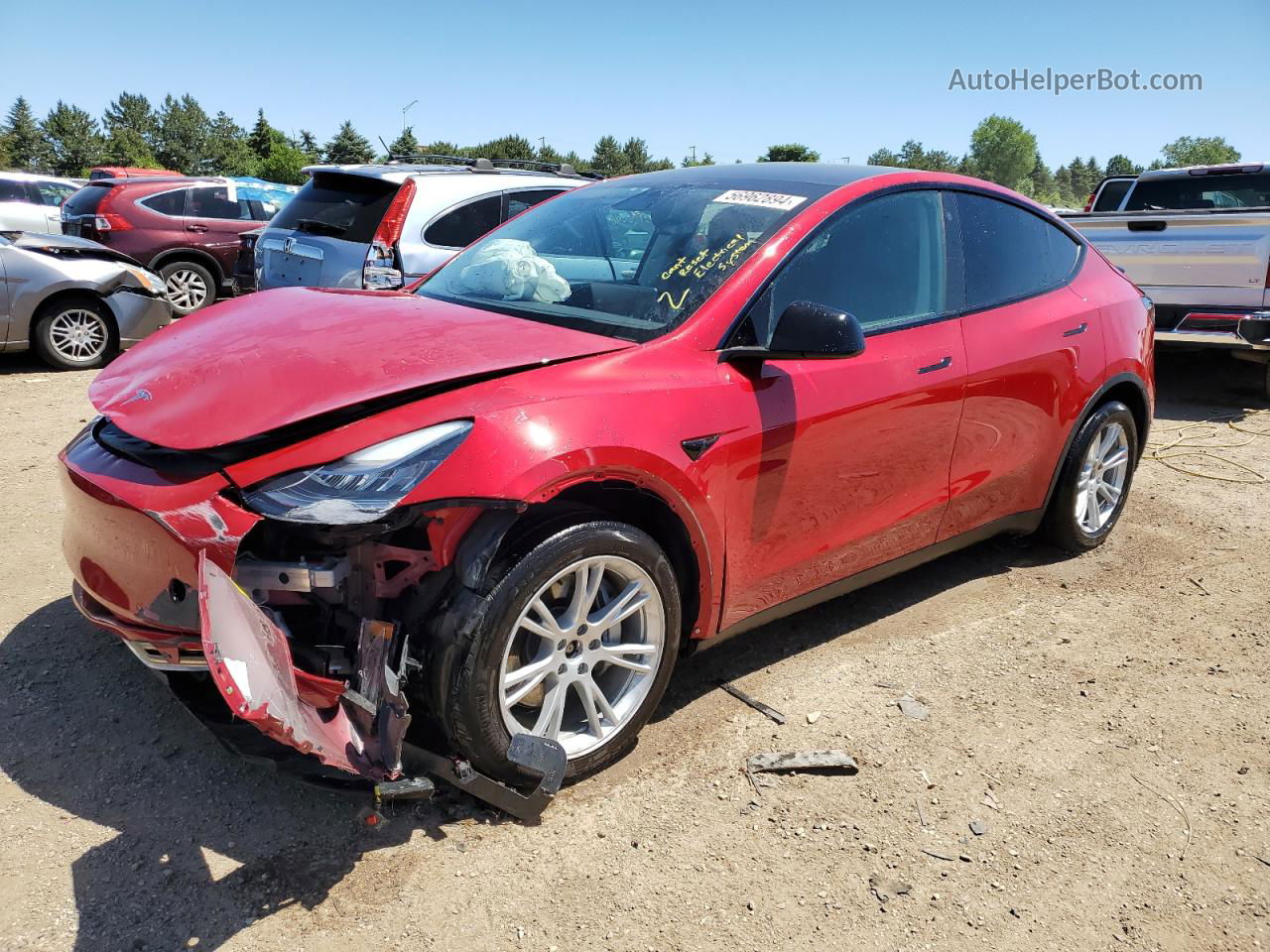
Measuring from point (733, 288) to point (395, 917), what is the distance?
198 centimetres

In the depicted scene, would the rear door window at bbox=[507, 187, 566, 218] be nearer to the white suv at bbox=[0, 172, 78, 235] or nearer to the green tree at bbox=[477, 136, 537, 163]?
the white suv at bbox=[0, 172, 78, 235]

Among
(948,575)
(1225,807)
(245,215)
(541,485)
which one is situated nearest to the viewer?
(541,485)

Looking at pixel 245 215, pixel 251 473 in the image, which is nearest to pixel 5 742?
pixel 251 473

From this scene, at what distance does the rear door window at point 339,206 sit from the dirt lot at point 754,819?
3402 mm

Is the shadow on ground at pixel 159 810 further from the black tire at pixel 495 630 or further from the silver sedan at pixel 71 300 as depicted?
the silver sedan at pixel 71 300

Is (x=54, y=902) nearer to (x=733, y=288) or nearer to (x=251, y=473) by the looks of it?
(x=251, y=473)

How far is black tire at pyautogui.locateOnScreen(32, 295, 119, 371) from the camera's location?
27.4 feet

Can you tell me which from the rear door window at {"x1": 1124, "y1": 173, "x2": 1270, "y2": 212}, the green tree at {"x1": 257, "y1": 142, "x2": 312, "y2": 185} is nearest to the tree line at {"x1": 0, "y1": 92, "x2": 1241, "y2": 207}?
the green tree at {"x1": 257, "y1": 142, "x2": 312, "y2": 185}

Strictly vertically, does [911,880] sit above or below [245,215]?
below

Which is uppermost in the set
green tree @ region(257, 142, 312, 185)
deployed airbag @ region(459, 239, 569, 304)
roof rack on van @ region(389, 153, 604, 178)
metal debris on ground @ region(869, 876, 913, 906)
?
green tree @ region(257, 142, 312, 185)

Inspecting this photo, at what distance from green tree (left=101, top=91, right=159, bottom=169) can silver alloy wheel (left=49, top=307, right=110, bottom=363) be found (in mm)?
64970

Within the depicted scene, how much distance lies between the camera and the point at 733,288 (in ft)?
9.92

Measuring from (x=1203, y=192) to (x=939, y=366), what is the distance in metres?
8.24

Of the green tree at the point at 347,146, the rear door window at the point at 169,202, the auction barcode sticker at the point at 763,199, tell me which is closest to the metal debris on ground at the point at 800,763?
the auction barcode sticker at the point at 763,199
